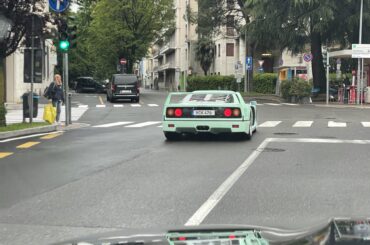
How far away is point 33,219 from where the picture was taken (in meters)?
5.96

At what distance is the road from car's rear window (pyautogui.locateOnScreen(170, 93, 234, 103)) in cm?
102

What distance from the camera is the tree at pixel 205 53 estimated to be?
2682 inches

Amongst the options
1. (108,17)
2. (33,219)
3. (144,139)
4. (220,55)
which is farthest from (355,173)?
(220,55)

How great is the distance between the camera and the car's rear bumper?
13195 millimetres

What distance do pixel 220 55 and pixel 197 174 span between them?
58335 mm

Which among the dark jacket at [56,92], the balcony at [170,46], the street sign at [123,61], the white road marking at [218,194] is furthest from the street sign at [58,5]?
the balcony at [170,46]

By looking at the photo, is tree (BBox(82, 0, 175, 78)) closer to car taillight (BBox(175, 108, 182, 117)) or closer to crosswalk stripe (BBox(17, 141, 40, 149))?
crosswalk stripe (BBox(17, 141, 40, 149))

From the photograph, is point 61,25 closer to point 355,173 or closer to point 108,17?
point 355,173

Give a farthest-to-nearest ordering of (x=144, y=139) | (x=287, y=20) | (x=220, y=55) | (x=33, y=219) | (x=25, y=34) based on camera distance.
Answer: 1. (x=220, y=55)
2. (x=287, y=20)
3. (x=25, y=34)
4. (x=144, y=139)
5. (x=33, y=219)

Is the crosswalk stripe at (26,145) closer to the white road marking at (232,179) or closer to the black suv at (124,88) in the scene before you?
the white road marking at (232,179)

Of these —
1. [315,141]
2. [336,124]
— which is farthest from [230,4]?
[315,141]

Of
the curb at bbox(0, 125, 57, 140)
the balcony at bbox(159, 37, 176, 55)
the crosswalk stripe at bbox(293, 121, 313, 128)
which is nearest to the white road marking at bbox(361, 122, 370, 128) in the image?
the crosswalk stripe at bbox(293, 121, 313, 128)

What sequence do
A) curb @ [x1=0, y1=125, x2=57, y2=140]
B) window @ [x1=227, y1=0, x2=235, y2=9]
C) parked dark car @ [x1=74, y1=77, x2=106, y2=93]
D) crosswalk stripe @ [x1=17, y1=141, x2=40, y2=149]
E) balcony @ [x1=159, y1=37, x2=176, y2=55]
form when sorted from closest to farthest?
1. crosswalk stripe @ [x1=17, y1=141, x2=40, y2=149]
2. curb @ [x1=0, y1=125, x2=57, y2=140]
3. window @ [x1=227, y1=0, x2=235, y2=9]
4. parked dark car @ [x1=74, y1=77, x2=106, y2=93]
5. balcony @ [x1=159, y1=37, x2=176, y2=55]

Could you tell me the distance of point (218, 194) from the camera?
7.15 m
